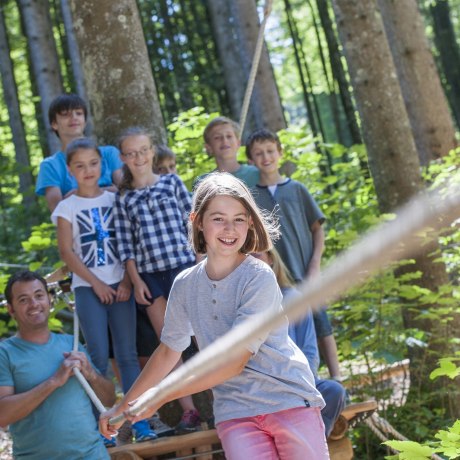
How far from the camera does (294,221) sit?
478 centimetres

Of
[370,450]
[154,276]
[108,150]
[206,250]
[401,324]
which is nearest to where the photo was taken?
[206,250]

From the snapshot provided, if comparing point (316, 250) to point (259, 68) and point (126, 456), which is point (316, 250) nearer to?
point (126, 456)

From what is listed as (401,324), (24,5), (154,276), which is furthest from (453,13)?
(154,276)

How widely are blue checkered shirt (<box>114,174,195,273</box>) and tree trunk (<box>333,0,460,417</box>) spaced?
2.67m

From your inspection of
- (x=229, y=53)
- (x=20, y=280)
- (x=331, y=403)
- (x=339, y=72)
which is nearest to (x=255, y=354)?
(x=331, y=403)

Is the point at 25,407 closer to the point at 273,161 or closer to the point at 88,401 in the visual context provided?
the point at 88,401

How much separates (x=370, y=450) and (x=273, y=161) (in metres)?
2.13

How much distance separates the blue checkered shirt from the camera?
161 inches

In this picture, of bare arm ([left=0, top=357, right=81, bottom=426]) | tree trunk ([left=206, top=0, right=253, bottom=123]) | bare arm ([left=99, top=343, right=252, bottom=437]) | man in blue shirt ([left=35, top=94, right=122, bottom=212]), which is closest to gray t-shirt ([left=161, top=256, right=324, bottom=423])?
bare arm ([left=99, top=343, right=252, bottom=437])

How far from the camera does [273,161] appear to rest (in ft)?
15.9

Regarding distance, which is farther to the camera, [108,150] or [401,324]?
[401,324]

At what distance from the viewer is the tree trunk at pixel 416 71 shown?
865 cm

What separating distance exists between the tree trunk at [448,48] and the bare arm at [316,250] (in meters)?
26.2

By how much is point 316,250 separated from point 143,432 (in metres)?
1.51
